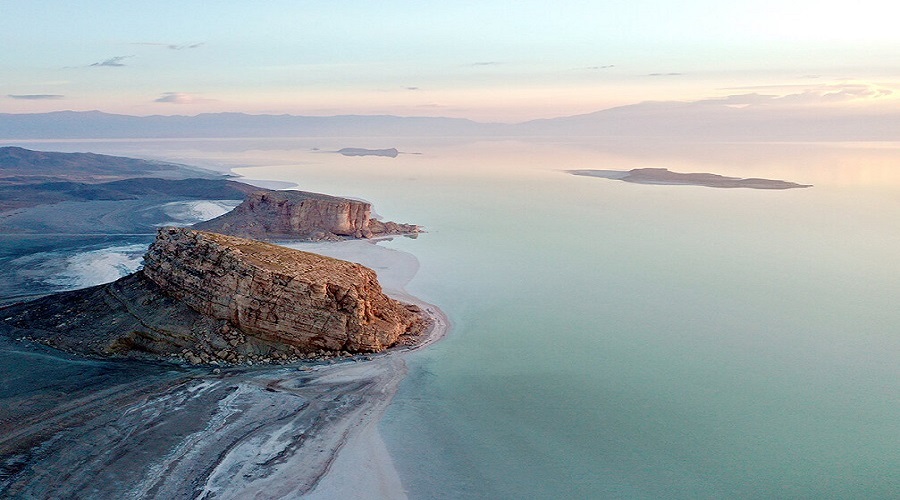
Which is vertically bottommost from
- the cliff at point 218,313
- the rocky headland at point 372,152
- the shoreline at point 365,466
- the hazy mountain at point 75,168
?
the shoreline at point 365,466

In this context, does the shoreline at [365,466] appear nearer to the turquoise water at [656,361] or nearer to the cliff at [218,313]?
the turquoise water at [656,361]

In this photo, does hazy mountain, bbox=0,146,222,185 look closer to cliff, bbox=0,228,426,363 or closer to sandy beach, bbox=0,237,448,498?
cliff, bbox=0,228,426,363

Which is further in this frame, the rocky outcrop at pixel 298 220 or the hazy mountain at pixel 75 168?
the hazy mountain at pixel 75 168

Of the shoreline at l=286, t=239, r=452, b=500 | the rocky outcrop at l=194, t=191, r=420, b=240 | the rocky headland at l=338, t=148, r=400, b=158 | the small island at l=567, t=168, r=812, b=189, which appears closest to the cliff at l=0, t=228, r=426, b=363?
the shoreline at l=286, t=239, r=452, b=500

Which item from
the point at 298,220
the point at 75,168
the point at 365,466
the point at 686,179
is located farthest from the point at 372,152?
the point at 365,466

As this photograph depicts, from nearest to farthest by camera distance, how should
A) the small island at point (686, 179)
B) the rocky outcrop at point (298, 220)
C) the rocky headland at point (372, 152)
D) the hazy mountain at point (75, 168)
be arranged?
the rocky outcrop at point (298, 220) < the small island at point (686, 179) < the hazy mountain at point (75, 168) < the rocky headland at point (372, 152)

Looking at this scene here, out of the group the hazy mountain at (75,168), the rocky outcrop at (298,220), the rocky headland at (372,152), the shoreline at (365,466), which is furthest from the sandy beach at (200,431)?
the rocky headland at (372,152)

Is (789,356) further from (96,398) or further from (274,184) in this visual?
(274,184)
